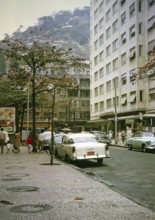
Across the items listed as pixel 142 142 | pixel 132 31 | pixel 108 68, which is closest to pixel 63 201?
pixel 142 142

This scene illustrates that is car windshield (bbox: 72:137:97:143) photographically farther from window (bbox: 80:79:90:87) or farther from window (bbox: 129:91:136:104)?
window (bbox: 80:79:90:87)

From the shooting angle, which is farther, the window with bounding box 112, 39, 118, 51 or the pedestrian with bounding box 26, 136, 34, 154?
the window with bounding box 112, 39, 118, 51

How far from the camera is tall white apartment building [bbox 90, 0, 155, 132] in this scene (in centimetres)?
5425

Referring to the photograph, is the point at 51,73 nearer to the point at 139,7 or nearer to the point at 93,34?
the point at 139,7

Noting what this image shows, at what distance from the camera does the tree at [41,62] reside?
28367 millimetres

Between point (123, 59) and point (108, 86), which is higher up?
point (123, 59)

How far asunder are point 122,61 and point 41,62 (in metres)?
36.2

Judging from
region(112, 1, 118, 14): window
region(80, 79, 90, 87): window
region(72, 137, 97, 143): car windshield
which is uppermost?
region(112, 1, 118, 14): window

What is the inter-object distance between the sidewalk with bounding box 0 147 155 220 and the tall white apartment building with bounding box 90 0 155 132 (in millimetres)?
31605

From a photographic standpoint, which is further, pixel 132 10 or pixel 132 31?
pixel 132 10

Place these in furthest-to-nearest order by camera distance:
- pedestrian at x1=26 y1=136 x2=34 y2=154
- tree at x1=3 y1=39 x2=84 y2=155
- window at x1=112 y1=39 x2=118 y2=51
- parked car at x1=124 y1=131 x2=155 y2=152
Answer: window at x1=112 y1=39 x2=118 y2=51 < parked car at x1=124 y1=131 x2=155 y2=152 < tree at x1=3 y1=39 x2=84 y2=155 < pedestrian at x1=26 y1=136 x2=34 y2=154

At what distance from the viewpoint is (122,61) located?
209ft

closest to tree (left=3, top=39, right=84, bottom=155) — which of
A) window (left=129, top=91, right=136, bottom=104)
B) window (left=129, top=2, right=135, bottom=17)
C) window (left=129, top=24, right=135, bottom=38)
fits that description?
window (left=129, top=91, right=136, bottom=104)

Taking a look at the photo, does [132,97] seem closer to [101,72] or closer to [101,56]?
[101,72]
